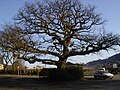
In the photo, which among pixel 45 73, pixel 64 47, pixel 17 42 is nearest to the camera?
pixel 17 42

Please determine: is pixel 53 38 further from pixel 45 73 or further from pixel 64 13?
pixel 45 73

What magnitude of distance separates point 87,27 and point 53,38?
544cm

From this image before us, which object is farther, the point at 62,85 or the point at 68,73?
the point at 68,73

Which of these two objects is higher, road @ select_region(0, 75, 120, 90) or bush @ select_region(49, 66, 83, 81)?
bush @ select_region(49, 66, 83, 81)

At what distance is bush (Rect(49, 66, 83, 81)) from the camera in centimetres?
4153

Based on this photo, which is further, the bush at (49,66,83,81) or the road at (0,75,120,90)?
the bush at (49,66,83,81)

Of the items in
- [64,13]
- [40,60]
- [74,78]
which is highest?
[64,13]

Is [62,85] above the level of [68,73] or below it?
below

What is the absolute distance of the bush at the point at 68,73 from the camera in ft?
136

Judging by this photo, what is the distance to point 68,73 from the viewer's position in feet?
137

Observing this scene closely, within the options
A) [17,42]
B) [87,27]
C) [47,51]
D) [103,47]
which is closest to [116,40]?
[103,47]

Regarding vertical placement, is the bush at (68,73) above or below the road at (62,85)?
above

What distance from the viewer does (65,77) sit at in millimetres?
41375

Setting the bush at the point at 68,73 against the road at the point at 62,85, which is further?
the bush at the point at 68,73
